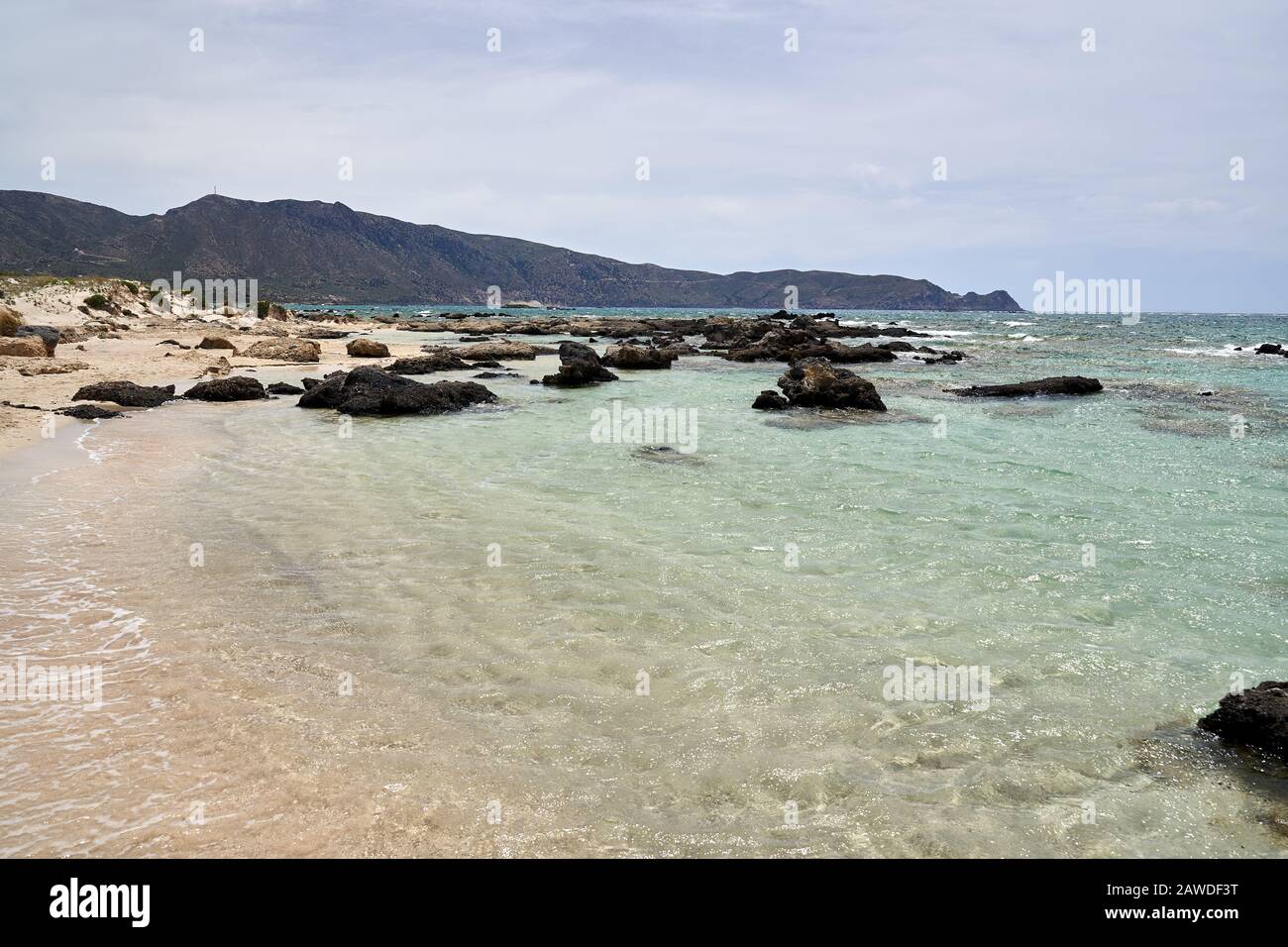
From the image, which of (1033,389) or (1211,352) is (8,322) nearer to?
(1033,389)

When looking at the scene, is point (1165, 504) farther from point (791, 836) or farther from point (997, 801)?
point (791, 836)

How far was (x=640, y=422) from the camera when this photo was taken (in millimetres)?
17156

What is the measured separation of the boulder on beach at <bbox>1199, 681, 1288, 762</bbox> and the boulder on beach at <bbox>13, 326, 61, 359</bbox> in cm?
2943

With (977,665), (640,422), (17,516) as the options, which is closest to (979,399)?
(640,422)

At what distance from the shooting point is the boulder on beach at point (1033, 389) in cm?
2370

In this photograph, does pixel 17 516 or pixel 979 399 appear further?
pixel 979 399

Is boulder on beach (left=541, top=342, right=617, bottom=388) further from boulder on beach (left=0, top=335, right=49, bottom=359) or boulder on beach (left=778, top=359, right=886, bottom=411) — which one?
boulder on beach (left=0, top=335, right=49, bottom=359)

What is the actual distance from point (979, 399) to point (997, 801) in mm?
21297

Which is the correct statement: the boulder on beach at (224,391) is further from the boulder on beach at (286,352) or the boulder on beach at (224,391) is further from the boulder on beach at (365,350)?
the boulder on beach at (365,350)

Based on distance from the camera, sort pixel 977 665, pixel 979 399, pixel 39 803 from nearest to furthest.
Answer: pixel 39 803 → pixel 977 665 → pixel 979 399

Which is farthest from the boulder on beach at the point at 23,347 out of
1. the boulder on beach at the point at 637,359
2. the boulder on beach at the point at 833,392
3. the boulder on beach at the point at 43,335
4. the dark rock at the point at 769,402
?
the boulder on beach at the point at 833,392

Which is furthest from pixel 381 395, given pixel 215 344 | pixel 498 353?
pixel 498 353

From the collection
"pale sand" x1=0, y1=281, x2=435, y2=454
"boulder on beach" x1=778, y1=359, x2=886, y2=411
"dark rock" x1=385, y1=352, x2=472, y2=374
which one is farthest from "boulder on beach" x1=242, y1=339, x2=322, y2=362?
"boulder on beach" x1=778, y1=359, x2=886, y2=411

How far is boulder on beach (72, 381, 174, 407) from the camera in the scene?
16875 mm
